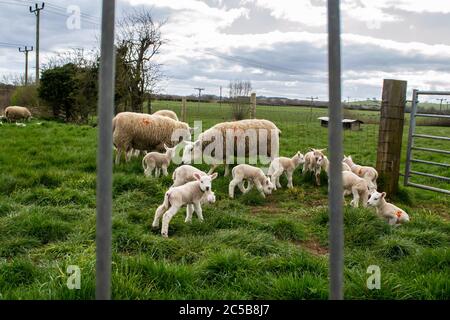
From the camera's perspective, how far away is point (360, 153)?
13602mm

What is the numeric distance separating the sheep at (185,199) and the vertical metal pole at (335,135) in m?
4.09

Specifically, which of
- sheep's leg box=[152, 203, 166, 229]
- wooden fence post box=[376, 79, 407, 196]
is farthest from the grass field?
wooden fence post box=[376, 79, 407, 196]

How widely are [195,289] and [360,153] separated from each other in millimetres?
10808

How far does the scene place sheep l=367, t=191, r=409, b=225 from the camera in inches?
258

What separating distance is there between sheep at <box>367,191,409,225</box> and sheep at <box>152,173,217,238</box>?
2.38 metres

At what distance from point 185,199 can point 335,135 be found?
456 cm

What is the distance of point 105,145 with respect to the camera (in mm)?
1732

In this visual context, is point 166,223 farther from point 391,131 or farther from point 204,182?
point 391,131

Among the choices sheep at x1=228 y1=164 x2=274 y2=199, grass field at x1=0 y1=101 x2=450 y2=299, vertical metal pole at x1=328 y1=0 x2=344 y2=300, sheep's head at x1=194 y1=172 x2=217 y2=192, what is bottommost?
grass field at x1=0 y1=101 x2=450 y2=299

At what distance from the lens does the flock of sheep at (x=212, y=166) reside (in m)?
6.31

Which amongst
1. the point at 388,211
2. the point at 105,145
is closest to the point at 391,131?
the point at 388,211

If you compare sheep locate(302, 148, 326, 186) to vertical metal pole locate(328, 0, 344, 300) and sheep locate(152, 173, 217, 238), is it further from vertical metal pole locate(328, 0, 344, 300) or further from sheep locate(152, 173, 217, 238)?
vertical metal pole locate(328, 0, 344, 300)
